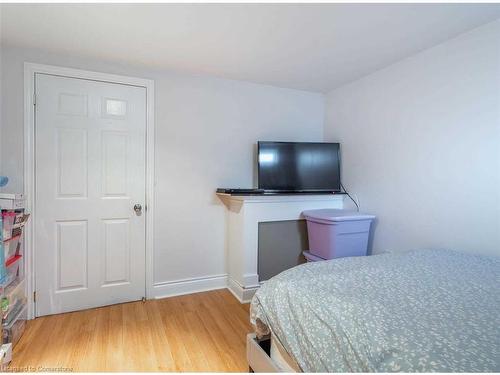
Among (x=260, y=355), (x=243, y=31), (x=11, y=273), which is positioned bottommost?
(x=260, y=355)

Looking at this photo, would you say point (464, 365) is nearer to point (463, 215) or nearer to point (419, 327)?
point (419, 327)

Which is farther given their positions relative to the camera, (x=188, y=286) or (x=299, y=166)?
(x=299, y=166)

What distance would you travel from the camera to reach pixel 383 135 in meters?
2.43

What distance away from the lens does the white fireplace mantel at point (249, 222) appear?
2459mm

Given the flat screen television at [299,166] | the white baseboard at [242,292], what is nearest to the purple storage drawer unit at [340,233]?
the flat screen television at [299,166]

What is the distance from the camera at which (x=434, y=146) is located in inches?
79.1

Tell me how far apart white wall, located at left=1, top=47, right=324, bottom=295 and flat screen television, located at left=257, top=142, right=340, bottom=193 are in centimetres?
26

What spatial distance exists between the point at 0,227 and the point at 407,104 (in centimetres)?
308

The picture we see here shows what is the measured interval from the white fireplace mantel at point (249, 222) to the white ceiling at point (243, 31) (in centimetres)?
124

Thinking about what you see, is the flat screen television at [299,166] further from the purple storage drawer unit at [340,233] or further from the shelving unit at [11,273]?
the shelving unit at [11,273]

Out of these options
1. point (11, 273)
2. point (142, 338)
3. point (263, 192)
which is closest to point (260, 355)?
point (142, 338)

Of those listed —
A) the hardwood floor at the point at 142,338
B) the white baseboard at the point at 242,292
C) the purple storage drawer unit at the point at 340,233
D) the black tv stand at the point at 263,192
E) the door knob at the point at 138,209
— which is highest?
the black tv stand at the point at 263,192

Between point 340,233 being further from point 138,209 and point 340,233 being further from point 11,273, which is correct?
point 11,273

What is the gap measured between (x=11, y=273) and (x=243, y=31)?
244 cm
